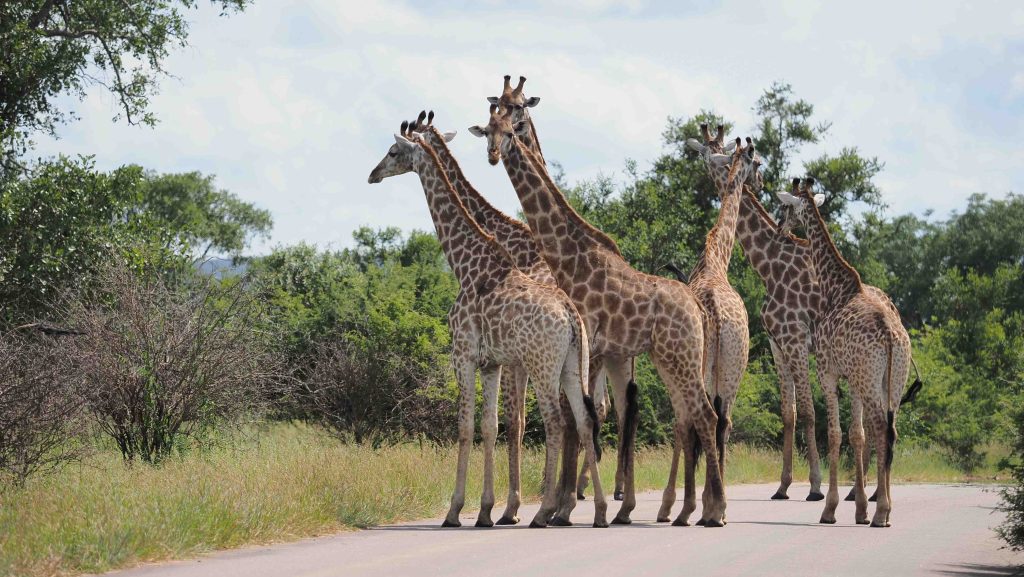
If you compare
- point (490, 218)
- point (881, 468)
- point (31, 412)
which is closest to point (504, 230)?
point (490, 218)

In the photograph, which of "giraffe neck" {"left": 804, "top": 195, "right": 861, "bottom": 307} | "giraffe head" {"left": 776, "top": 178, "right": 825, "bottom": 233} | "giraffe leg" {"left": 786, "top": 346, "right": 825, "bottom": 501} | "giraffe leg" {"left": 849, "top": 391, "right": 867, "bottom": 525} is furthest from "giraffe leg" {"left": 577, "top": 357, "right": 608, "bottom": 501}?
"giraffe head" {"left": 776, "top": 178, "right": 825, "bottom": 233}

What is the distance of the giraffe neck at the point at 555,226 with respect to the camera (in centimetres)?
1379

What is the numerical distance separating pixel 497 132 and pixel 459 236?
3.77 feet

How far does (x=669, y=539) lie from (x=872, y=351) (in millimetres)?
3812

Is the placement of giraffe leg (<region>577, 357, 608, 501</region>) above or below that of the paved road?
above

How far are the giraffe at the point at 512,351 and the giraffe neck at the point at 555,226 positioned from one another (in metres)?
0.71

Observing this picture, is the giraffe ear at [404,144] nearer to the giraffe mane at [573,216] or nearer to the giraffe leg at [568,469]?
the giraffe mane at [573,216]

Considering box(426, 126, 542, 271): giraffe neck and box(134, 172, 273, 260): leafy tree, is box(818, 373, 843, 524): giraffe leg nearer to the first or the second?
box(426, 126, 542, 271): giraffe neck

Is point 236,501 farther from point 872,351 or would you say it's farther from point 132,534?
point 872,351

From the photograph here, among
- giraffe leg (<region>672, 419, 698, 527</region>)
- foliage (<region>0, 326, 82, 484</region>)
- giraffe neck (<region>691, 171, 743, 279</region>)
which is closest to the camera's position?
foliage (<region>0, 326, 82, 484</region>)

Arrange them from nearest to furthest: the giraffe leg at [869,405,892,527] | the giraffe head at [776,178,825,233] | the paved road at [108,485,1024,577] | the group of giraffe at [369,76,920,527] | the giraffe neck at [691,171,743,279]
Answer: the paved road at [108,485,1024,577] → the group of giraffe at [369,76,920,527] → the giraffe leg at [869,405,892,527] → the giraffe neck at [691,171,743,279] → the giraffe head at [776,178,825,233]

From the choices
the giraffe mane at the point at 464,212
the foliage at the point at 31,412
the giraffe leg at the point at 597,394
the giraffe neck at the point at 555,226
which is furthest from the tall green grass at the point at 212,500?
the giraffe neck at the point at 555,226

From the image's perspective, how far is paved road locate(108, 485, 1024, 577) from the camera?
30.4ft

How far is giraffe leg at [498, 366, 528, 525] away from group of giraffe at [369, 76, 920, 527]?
0.05 feet
